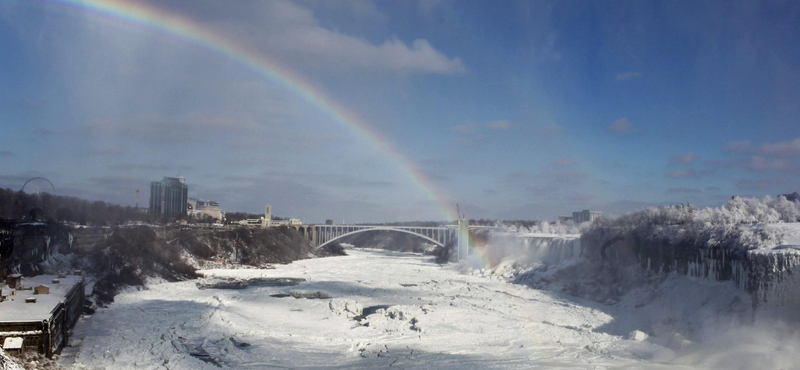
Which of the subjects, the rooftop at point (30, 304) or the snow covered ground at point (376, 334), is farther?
the snow covered ground at point (376, 334)

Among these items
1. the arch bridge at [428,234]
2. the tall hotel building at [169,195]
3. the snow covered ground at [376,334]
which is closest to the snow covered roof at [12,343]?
the snow covered ground at [376,334]

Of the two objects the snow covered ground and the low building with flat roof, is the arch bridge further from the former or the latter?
the low building with flat roof

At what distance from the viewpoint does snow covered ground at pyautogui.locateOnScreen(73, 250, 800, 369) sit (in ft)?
68.1

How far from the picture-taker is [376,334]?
2603 centimetres

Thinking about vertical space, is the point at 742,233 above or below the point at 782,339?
above

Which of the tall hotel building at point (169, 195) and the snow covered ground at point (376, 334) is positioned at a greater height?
the tall hotel building at point (169, 195)

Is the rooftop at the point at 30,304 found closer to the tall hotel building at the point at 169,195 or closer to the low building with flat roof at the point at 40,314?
the low building with flat roof at the point at 40,314

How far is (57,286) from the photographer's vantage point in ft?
88.9

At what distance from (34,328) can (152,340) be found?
618 centimetres

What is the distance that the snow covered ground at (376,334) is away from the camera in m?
20.8

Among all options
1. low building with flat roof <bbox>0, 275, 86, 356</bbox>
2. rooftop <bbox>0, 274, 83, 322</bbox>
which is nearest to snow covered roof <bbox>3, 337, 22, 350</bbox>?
low building with flat roof <bbox>0, 275, 86, 356</bbox>

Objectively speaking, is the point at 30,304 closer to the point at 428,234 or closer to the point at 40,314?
the point at 40,314

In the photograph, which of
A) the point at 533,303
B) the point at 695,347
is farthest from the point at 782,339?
the point at 533,303

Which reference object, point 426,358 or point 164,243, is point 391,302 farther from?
point 164,243
